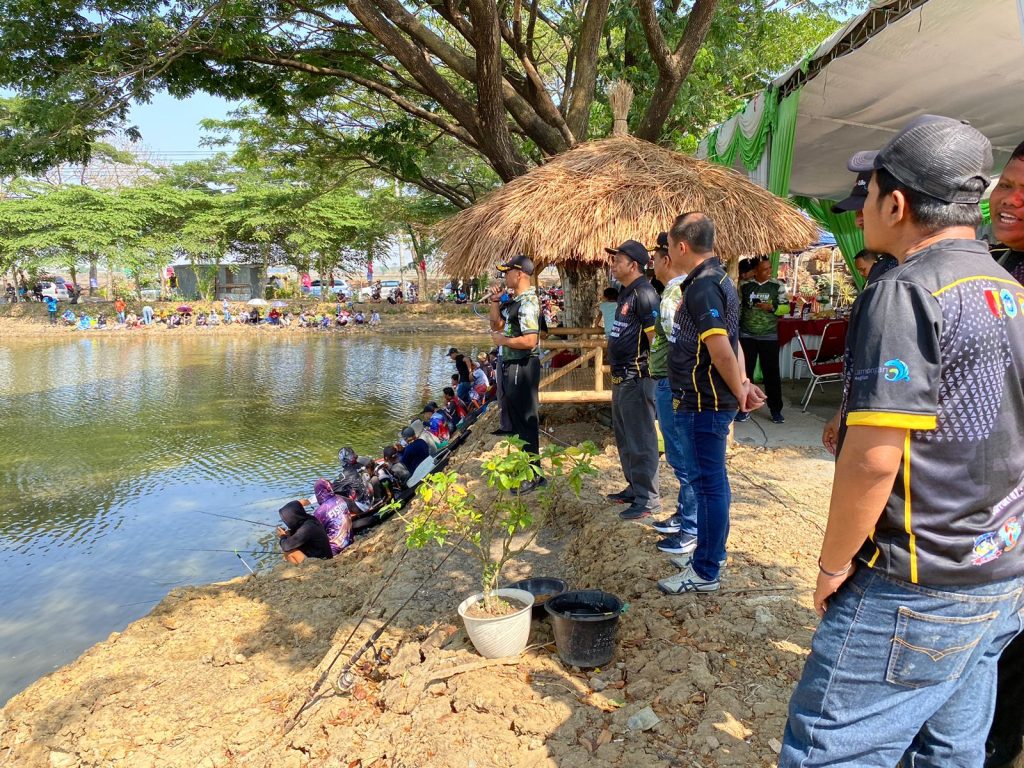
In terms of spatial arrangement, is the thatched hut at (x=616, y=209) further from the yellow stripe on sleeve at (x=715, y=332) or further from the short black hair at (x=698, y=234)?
the yellow stripe on sleeve at (x=715, y=332)

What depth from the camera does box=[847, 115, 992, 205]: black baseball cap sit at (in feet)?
4.51

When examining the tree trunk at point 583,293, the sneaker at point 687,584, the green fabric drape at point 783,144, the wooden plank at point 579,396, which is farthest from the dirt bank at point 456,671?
the tree trunk at point 583,293

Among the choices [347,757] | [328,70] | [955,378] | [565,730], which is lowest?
[347,757]

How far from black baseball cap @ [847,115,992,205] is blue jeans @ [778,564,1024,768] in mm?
789

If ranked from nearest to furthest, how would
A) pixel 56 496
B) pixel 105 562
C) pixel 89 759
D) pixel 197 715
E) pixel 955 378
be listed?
pixel 955 378
pixel 89 759
pixel 197 715
pixel 105 562
pixel 56 496

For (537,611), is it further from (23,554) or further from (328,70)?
(328,70)

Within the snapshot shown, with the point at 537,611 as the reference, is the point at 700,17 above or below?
above

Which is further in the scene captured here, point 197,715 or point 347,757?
point 197,715

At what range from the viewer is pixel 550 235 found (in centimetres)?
629

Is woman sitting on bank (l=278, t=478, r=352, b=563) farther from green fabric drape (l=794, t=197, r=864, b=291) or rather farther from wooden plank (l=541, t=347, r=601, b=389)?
green fabric drape (l=794, t=197, r=864, b=291)

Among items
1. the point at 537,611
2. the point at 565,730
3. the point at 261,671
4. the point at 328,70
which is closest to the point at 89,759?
the point at 261,671

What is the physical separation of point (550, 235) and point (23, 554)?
243 inches

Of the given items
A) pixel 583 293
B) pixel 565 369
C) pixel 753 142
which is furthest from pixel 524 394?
pixel 753 142

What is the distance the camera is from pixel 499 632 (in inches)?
121
